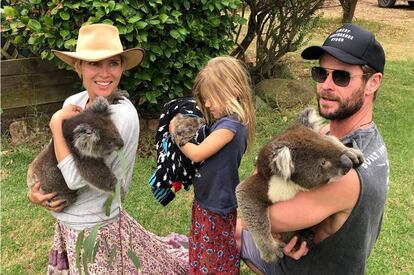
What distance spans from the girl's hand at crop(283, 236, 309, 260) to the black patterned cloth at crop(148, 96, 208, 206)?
95 centimetres

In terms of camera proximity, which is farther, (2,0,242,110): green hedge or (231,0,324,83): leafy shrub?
(231,0,324,83): leafy shrub

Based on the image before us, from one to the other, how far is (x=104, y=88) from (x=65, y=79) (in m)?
3.82

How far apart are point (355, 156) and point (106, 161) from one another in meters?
1.61

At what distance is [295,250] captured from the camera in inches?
101

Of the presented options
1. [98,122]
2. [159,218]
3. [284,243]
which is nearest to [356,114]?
[284,243]

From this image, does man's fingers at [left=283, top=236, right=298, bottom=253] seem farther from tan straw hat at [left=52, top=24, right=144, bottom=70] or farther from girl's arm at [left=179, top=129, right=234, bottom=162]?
tan straw hat at [left=52, top=24, right=144, bottom=70]

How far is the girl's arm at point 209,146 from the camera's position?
3033mm

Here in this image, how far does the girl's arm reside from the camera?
303cm

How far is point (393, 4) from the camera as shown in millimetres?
22797

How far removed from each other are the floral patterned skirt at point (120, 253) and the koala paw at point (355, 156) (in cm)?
138

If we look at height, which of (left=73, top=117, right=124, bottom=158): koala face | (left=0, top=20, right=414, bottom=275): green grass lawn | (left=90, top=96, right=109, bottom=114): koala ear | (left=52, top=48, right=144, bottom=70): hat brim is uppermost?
(left=52, top=48, right=144, bottom=70): hat brim

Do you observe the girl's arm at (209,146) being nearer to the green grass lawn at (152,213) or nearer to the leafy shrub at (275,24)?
the green grass lawn at (152,213)

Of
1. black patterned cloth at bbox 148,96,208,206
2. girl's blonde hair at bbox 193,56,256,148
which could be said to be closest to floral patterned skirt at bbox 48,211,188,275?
black patterned cloth at bbox 148,96,208,206

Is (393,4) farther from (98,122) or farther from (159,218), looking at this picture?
(98,122)
